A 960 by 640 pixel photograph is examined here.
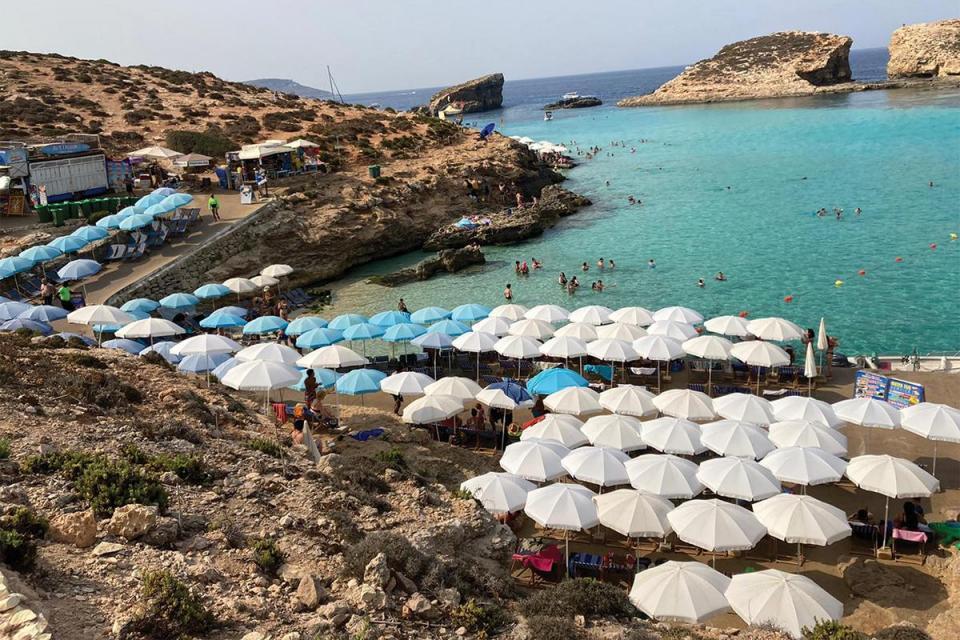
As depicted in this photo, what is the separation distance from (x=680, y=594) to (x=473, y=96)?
177 metres

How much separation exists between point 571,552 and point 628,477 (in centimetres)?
174

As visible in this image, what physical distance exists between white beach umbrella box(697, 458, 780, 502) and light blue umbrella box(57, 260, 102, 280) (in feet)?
75.9

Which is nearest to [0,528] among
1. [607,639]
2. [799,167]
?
[607,639]

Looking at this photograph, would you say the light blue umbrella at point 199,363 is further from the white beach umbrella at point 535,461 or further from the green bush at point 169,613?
the green bush at point 169,613

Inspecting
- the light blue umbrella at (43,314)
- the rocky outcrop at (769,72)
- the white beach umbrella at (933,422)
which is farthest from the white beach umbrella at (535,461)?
the rocky outcrop at (769,72)

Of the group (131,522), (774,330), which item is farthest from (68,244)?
Answer: (774,330)

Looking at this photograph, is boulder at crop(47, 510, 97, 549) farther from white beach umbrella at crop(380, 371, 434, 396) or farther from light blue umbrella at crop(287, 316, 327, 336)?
light blue umbrella at crop(287, 316, 327, 336)

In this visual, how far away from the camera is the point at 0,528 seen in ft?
25.3

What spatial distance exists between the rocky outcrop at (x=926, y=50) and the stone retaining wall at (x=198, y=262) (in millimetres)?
122217

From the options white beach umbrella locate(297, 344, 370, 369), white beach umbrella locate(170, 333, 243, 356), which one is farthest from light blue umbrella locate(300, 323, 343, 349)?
white beach umbrella locate(170, 333, 243, 356)

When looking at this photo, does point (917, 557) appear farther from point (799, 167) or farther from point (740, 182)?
point (799, 167)

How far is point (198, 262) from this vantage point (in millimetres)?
31109

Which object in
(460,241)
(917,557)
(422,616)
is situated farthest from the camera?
(460,241)

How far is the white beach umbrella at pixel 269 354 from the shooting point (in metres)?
18.3
